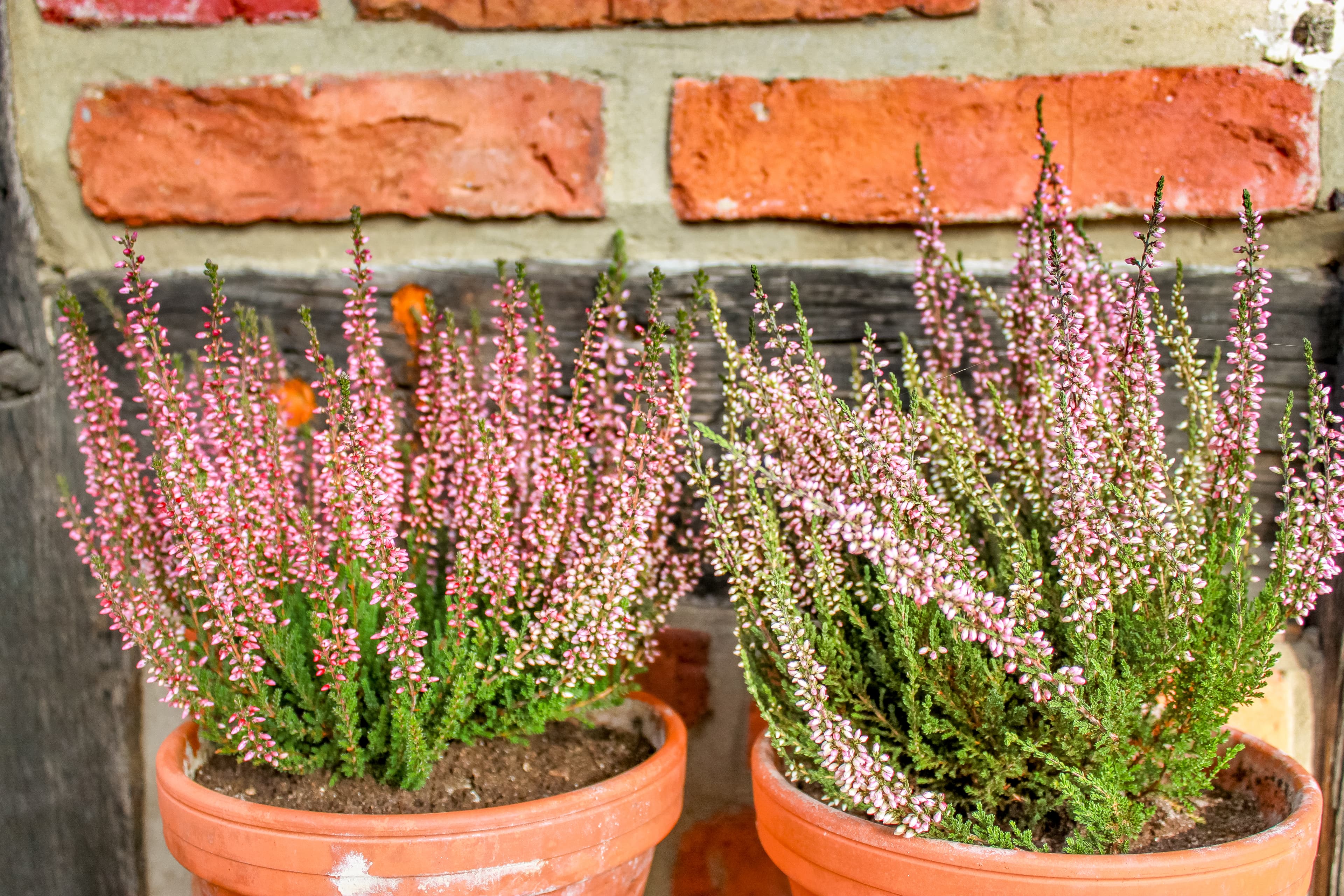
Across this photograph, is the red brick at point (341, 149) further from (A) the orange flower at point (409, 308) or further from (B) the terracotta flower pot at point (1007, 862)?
(B) the terracotta flower pot at point (1007, 862)

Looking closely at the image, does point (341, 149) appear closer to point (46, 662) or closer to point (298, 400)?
point (298, 400)

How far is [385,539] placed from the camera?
3.62ft

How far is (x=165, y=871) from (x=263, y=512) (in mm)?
905

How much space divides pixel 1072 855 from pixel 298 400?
127cm

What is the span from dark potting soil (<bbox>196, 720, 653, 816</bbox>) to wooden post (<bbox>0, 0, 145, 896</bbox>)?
1.74 ft

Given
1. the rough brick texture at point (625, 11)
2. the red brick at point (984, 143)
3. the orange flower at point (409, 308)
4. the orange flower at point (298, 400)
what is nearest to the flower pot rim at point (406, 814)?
the orange flower at point (298, 400)

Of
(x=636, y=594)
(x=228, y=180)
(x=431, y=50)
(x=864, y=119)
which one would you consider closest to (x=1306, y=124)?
(x=864, y=119)

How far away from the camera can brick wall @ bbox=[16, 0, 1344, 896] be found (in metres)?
1.38

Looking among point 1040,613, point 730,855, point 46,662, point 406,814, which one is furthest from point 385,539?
point 46,662

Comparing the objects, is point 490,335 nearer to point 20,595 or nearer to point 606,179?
point 606,179

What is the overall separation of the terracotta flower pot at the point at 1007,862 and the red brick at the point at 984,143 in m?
0.80

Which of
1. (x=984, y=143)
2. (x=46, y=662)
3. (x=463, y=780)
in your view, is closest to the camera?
(x=463, y=780)

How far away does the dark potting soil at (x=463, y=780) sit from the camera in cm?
116

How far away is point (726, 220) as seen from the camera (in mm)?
1483
